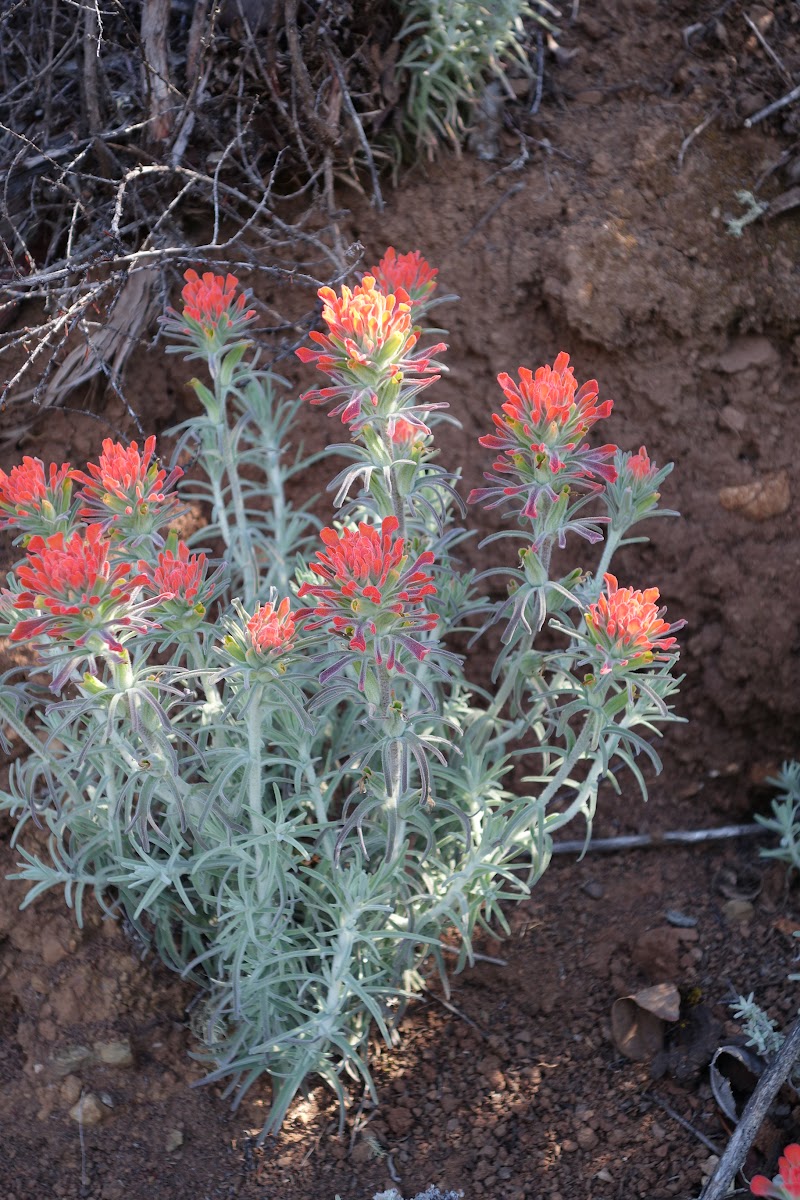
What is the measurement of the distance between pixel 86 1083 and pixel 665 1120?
4.39 feet

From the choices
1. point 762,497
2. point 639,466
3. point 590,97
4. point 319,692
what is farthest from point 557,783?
point 590,97

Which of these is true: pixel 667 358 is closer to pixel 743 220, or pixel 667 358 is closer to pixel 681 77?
pixel 743 220

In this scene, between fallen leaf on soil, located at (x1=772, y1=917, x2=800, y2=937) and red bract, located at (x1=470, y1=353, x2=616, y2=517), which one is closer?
red bract, located at (x1=470, y1=353, x2=616, y2=517)

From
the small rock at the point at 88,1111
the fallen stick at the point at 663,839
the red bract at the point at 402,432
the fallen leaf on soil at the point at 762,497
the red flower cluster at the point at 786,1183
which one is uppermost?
the red bract at the point at 402,432

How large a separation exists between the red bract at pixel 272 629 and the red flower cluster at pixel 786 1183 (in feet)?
4.04

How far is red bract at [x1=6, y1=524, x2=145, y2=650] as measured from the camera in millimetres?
1877

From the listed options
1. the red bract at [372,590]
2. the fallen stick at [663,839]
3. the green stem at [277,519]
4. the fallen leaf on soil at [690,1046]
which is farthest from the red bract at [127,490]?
the fallen leaf on soil at [690,1046]

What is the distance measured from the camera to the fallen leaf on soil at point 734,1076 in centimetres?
253

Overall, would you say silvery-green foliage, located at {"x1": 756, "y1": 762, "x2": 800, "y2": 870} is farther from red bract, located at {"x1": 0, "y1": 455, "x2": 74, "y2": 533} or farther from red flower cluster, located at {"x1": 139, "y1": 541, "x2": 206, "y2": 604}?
red bract, located at {"x1": 0, "y1": 455, "x2": 74, "y2": 533}

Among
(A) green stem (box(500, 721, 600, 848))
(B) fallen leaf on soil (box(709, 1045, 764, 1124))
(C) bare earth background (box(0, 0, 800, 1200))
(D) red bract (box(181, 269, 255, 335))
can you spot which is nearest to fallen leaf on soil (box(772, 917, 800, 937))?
(C) bare earth background (box(0, 0, 800, 1200))

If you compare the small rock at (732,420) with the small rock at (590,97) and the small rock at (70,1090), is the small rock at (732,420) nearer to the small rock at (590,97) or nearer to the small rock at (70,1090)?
the small rock at (590,97)

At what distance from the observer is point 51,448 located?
3.26m

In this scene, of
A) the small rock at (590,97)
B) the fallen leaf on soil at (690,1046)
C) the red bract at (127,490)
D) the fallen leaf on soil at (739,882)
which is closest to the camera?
the red bract at (127,490)

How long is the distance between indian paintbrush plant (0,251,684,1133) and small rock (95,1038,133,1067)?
0.18 m
